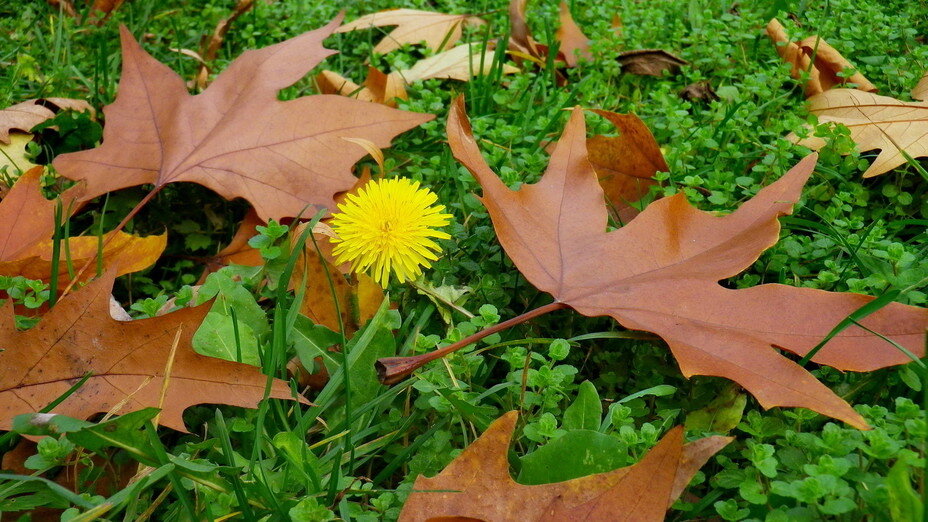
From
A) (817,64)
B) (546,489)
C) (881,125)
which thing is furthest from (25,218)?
(817,64)

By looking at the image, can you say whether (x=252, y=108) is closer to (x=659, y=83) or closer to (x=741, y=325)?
(x=659, y=83)

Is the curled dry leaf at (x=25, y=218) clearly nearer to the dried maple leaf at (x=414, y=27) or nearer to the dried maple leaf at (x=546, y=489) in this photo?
the dried maple leaf at (x=546, y=489)

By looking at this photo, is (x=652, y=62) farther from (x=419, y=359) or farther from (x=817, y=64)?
(x=419, y=359)

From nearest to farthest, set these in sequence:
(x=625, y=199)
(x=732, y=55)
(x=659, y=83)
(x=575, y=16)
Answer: (x=625, y=199)
(x=659, y=83)
(x=732, y=55)
(x=575, y=16)

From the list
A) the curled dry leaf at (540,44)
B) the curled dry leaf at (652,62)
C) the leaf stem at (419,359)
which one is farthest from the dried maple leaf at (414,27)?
the leaf stem at (419,359)

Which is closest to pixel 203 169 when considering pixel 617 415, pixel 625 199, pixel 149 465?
pixel 149 465

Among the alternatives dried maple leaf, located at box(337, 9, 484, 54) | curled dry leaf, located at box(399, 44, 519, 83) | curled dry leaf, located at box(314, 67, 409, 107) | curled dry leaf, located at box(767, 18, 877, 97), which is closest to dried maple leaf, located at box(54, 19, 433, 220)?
curled dry leaf, located at box(314, 67, 409, 107)

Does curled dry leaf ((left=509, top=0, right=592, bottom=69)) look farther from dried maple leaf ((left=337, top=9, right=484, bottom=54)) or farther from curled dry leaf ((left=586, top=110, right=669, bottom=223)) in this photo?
curled dry leaf ((left=586, top=110, right=669, bottom=223))
